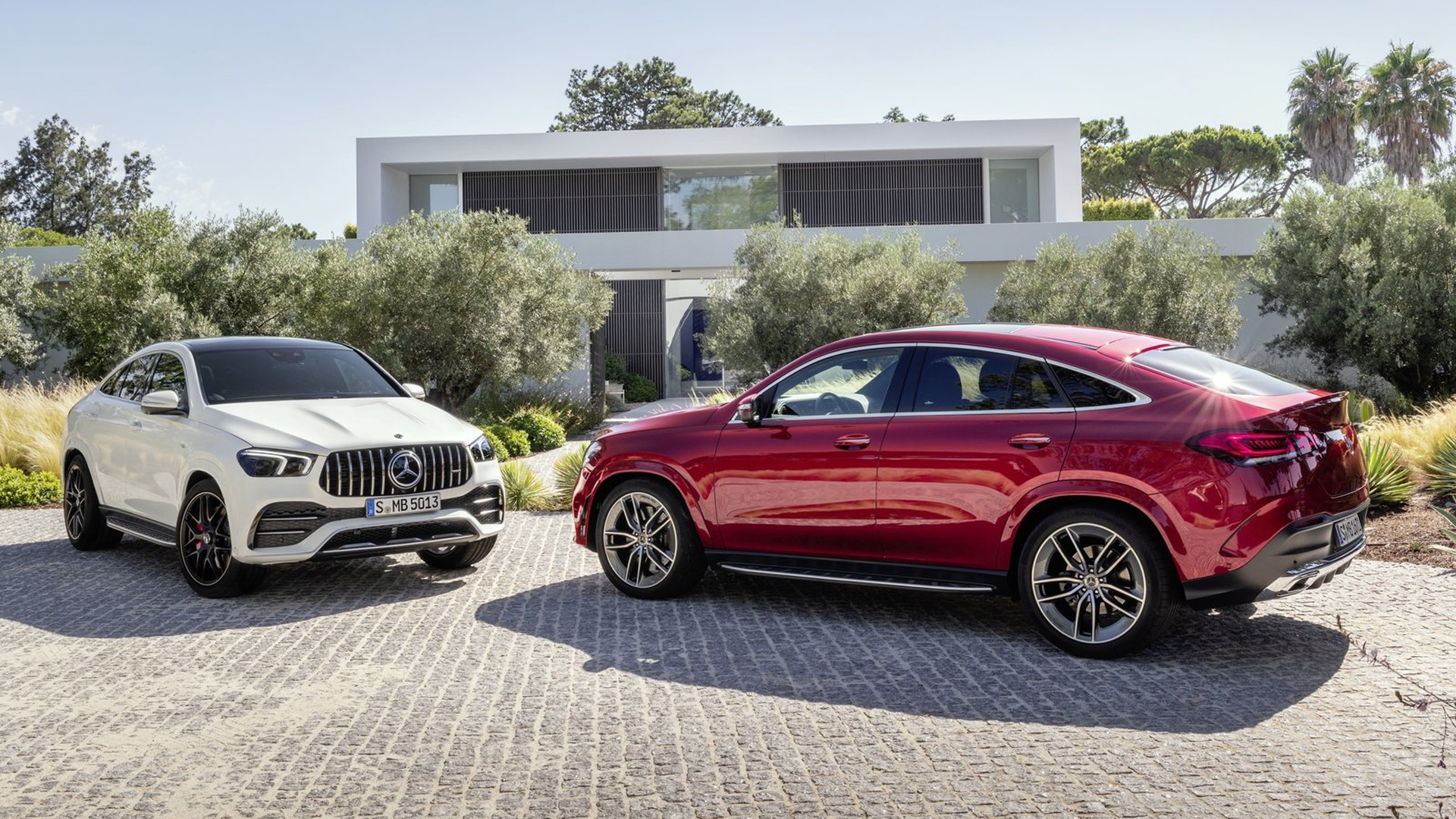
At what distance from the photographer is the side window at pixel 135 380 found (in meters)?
9.10

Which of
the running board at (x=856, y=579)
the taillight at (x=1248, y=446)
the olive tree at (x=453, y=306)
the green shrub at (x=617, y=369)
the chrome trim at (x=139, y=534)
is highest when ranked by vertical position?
the olive tree at (x=453, y=306)

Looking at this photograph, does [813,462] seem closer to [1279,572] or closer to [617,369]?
[1279,572]

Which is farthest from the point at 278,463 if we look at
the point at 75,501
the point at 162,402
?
the point at 75,501

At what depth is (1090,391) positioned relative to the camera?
5.96m

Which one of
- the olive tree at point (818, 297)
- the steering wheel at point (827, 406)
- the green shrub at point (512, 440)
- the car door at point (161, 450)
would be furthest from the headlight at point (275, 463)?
the olive tree at point (818, 297)

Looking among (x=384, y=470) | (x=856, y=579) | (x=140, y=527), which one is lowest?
(x=856, y=579)

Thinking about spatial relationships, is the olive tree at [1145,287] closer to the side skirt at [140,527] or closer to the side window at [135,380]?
the side window at [135,380]

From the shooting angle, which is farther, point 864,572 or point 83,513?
point 83,513

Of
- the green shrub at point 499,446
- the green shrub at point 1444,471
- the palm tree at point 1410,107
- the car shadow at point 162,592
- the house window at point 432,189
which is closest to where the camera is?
the car shadow at point 162,592

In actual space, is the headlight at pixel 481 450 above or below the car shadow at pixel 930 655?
above

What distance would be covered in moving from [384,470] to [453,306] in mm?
11384

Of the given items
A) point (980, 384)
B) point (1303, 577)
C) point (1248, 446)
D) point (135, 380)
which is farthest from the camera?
point (135, 380)

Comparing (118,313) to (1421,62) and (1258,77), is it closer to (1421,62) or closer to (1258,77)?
(1258,77)

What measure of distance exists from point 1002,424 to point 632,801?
2.96 m
